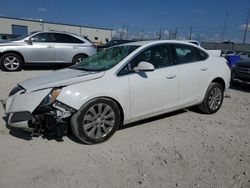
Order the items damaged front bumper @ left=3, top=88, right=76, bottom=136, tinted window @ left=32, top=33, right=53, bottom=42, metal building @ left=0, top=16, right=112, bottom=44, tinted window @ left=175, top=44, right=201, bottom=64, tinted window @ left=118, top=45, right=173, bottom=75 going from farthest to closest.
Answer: metal building @ left=0, top=16, right=112, bottom=44
tinted window @ left=32, top=33, right=53, bottom=42
tinted window @ left=175, top=44, right=201, bottom=64
tinted window @ left=118, top=45, right=173, bottom=75
damaged front bumper @ left=3, top=88, right=76, bottom=136

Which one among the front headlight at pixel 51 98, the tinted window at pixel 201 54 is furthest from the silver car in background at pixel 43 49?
the front headlight at pixel 51 98

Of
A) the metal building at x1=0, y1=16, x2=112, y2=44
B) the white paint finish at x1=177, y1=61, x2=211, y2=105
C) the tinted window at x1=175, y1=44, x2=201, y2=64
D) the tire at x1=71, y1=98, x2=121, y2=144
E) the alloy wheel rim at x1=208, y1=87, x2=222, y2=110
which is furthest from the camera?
the metal building at x1=0, y1=16, x2=112, y2=44

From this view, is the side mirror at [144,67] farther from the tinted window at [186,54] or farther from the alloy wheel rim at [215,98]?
the alloy wheel rim at [215,98]

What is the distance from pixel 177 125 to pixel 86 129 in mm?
1865

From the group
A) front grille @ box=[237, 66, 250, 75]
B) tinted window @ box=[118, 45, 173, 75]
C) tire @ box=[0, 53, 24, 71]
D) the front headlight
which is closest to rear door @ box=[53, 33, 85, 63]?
tire @ box=[0, 53, 24, 71]

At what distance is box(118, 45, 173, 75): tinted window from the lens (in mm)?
4137

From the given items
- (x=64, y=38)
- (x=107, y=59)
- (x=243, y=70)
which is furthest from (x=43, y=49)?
(x=243, y=70)

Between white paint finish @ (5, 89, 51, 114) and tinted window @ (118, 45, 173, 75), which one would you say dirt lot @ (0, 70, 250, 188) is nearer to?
white paint finish @ (5, 89, 51, 114)

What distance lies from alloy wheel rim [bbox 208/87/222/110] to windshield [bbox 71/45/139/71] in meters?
2.03

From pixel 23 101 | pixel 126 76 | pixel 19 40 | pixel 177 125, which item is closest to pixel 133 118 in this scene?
pixel 126 76

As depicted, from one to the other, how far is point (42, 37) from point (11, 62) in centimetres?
157

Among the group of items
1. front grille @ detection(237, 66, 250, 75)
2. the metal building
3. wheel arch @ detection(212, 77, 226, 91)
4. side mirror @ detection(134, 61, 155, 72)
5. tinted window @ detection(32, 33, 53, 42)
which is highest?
the metal building

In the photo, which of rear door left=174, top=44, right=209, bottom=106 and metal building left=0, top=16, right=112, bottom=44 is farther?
metal building left=0, top=16, right=112, bottom=44

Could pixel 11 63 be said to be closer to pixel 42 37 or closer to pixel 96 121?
pixel 42 37
